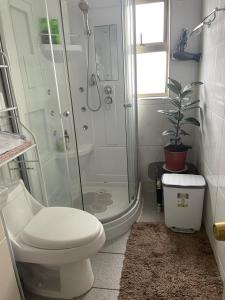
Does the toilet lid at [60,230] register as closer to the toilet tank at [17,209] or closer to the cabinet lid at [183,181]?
the toilet tank at [17,209]

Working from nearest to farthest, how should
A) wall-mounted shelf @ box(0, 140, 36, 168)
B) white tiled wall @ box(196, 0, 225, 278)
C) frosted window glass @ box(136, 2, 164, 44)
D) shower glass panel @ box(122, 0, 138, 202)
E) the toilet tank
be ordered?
1. wall-mounted shelf @ box(0, 140, 36, 168)
2. the toilet tank
3. white tiled wall @ box(196, 0, 225, 278)
4. shower glass panel @ box(122, 0, 138, 202)
5. frosted window glass @ box(136, 2, 164, 44)

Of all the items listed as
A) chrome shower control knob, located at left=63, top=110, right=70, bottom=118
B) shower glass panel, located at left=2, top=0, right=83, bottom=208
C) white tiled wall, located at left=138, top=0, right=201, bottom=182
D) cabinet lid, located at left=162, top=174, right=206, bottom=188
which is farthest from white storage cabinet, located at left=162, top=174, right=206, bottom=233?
chrome shower control knob, located at left=63, top=110, right=70, bottom=118

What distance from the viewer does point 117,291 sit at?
1.49 meters

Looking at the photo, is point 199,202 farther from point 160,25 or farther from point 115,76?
point 160,25

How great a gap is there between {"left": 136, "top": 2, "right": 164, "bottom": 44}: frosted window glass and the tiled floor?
6.00ft

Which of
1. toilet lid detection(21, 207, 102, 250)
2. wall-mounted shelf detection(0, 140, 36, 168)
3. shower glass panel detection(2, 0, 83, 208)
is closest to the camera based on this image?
wall-mounted shelf detection(0, 140, 36, 168)

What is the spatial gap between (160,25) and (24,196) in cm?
206

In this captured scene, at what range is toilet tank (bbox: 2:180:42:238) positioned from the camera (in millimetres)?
1402

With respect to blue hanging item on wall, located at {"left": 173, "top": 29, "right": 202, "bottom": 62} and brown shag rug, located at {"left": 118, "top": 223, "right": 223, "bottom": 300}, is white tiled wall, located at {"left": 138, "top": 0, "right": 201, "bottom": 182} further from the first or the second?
brown shag rug, located at {"left": 118, "top": 223, "right": 223, "bottom": 300}

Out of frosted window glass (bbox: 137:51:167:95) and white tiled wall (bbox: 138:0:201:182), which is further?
frosted window glass (bbox: 137:51:167:95)

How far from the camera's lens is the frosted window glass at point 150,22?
91.0 inches

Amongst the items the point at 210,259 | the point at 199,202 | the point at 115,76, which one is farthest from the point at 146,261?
the point at 115,76

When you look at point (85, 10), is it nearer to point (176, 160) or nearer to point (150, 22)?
point (150, 22)

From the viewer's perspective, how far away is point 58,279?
147 cm
